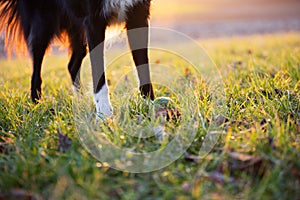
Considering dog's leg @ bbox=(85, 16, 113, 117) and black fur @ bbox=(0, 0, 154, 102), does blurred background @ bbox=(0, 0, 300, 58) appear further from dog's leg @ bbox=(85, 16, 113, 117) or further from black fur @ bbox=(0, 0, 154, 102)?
dog's leg @ bbox=(85, 16, 113, 117)

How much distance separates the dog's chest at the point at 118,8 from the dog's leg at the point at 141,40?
60 millimetres

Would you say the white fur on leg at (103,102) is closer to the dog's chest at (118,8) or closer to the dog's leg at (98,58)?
the dog's leg at (98,58)

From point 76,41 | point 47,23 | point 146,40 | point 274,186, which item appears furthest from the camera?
point 76,41

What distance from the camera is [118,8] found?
2.95 metres

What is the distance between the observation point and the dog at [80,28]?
2.94 meters

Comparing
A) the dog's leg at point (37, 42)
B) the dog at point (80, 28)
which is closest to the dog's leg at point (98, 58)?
the dog at point (80, 28)

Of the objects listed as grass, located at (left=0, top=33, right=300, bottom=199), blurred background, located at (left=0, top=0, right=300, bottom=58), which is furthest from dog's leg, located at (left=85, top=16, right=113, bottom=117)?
blurred background, located at (left=0, top=0, right=300, bottom=58)

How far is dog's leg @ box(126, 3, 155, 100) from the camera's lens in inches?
123

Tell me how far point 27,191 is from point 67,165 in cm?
25

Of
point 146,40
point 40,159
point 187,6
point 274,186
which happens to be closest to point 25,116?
point 40,159

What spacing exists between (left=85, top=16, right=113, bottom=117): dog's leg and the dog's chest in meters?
0.09

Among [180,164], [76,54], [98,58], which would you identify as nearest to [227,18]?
[76,54]

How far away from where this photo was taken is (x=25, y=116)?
9.35 ft

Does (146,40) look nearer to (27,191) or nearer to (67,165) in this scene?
(67,165)
